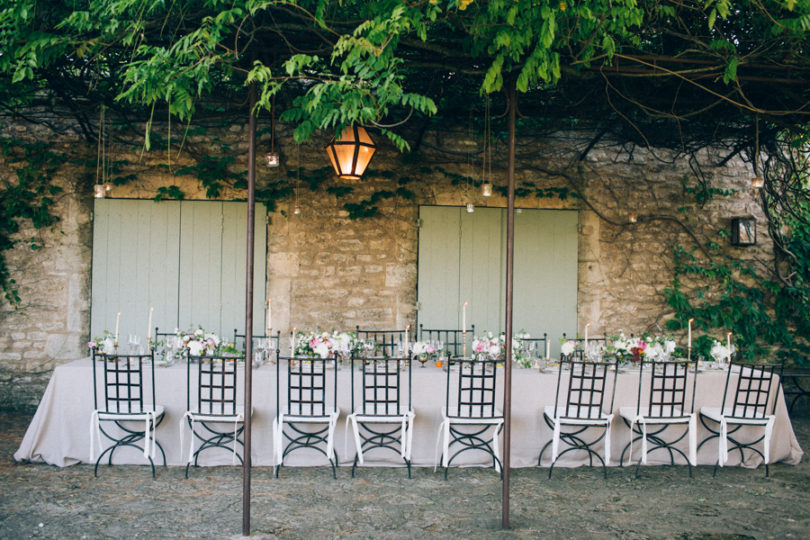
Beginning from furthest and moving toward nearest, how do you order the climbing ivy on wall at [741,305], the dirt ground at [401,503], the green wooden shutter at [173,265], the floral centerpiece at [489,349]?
the climbing ivy on wall at [741,305] < the green wooden shutter at [173,265] < the floral centerpiece at [489,349] < the dirt ground at [401,503]

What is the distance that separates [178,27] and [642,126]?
4.93 metres

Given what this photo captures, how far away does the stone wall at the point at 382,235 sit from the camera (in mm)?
6617

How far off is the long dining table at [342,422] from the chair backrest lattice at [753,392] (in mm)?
102

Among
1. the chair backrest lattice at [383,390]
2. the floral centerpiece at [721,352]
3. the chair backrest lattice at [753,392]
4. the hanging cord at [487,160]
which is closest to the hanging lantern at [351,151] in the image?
the chair backrest lattice at [383,390]

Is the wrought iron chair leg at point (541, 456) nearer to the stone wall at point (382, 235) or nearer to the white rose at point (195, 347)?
the stone wall at point (382, 235)

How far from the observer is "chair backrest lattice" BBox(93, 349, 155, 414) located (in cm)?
447

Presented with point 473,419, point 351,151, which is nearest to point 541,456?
point 473,419

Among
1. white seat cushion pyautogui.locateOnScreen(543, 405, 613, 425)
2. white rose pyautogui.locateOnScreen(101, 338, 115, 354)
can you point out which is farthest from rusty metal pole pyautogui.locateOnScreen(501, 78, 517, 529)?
white rose pyautogui.locateOnScreen(101, 338, 115, 354)

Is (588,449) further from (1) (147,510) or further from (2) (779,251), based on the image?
(2) (779,251)

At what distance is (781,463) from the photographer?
5074 mm

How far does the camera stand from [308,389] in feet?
15.0

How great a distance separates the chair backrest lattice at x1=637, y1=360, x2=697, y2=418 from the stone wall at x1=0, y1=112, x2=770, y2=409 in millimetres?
2201

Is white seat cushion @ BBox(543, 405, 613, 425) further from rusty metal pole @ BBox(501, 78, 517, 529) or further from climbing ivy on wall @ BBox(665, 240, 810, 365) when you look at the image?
climbing ivy on wall @ BBox(665, 240, 810, 365)

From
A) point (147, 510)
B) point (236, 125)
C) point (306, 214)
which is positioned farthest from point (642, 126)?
point (147, 510)
